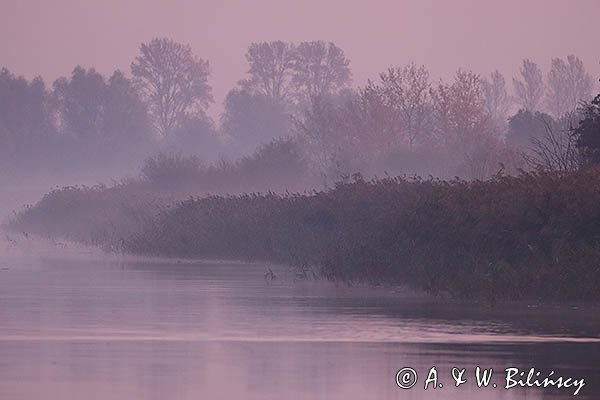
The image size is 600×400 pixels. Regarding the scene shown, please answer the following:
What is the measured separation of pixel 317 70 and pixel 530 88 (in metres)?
27.4

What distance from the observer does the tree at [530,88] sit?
574 ft

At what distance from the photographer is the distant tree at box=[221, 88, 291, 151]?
507ft

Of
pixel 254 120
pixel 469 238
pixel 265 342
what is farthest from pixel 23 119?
pixel 265 342

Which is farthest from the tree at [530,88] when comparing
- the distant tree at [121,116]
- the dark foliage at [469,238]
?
the dark foliage at [469,238]

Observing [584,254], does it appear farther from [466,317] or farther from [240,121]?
[240,121]

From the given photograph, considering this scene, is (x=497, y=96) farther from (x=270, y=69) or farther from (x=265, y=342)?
(x=265, y=342)

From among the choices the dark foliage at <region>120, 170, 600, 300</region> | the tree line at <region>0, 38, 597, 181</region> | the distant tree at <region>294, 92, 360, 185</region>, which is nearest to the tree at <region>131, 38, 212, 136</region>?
the tree line at <region>0, 38, 597, 181</region>

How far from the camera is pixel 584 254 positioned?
30844 millimetres

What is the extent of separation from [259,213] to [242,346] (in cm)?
2634

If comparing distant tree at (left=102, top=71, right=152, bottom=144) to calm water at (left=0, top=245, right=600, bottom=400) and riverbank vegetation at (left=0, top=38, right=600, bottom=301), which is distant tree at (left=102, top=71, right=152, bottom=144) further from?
calm water at (left=0, top=245, right=600, bottom=400)

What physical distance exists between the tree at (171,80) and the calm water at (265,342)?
117 m

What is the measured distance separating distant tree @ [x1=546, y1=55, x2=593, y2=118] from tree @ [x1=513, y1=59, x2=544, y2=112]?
1078 mm

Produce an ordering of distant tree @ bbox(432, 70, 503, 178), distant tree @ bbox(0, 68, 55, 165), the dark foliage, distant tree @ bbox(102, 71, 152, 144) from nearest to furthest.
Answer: the dark foliage → distant tree @ bbox(432, 70, 503, 178) → distant tree @ bbox(0, 68, 55, 165) → distant tree @ bbox(102, 71, 152, 144)

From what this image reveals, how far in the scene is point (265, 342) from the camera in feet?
80.0
